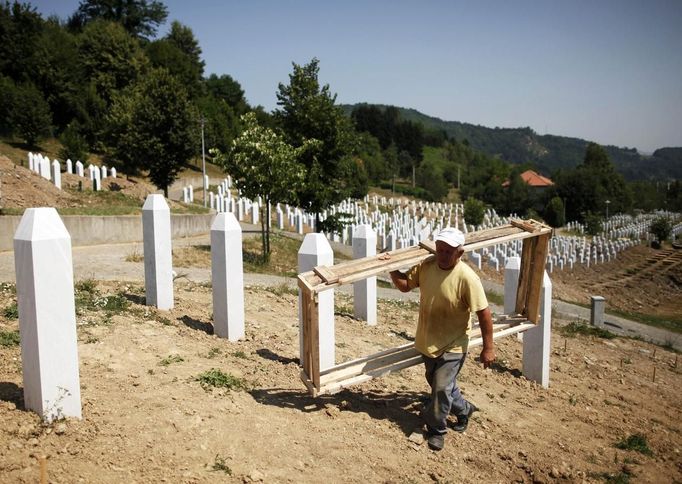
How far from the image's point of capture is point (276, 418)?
4.09m

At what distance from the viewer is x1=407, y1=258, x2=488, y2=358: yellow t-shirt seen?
4.07 meters

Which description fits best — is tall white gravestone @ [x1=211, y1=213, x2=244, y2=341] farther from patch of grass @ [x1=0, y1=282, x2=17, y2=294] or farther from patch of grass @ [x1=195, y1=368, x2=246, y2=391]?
patch of grass @ [x1=0, y1=282, x2=17, y2=294]

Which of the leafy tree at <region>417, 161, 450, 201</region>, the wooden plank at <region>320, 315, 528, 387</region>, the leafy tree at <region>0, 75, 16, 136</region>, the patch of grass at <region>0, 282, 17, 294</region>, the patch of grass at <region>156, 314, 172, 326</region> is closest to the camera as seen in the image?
the wooden plank at <region>320, 315, 528, 387</region>

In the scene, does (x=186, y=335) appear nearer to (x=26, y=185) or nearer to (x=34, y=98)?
(x=26, y=185)

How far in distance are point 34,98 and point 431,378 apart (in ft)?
118

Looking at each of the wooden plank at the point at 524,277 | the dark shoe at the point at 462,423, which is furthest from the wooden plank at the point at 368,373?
the wooden plank at the point at 524,277

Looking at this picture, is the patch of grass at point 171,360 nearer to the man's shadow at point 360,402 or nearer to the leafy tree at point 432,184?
the man's shadow at point 360,402

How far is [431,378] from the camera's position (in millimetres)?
4352

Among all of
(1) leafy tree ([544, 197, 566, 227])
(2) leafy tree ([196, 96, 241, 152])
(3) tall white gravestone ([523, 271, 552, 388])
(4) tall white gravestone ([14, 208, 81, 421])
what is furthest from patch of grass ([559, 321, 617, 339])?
(1) leafy tree ([544, 197, 566, 227])

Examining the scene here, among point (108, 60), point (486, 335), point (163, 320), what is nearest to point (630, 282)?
point (486, 335)

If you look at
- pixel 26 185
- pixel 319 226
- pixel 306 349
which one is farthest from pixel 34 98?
pixel 306 349

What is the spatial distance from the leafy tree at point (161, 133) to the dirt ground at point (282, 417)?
23028mm

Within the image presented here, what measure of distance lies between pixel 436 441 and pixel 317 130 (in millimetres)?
15902

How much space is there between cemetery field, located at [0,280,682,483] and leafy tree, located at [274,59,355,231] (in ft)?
39.5
